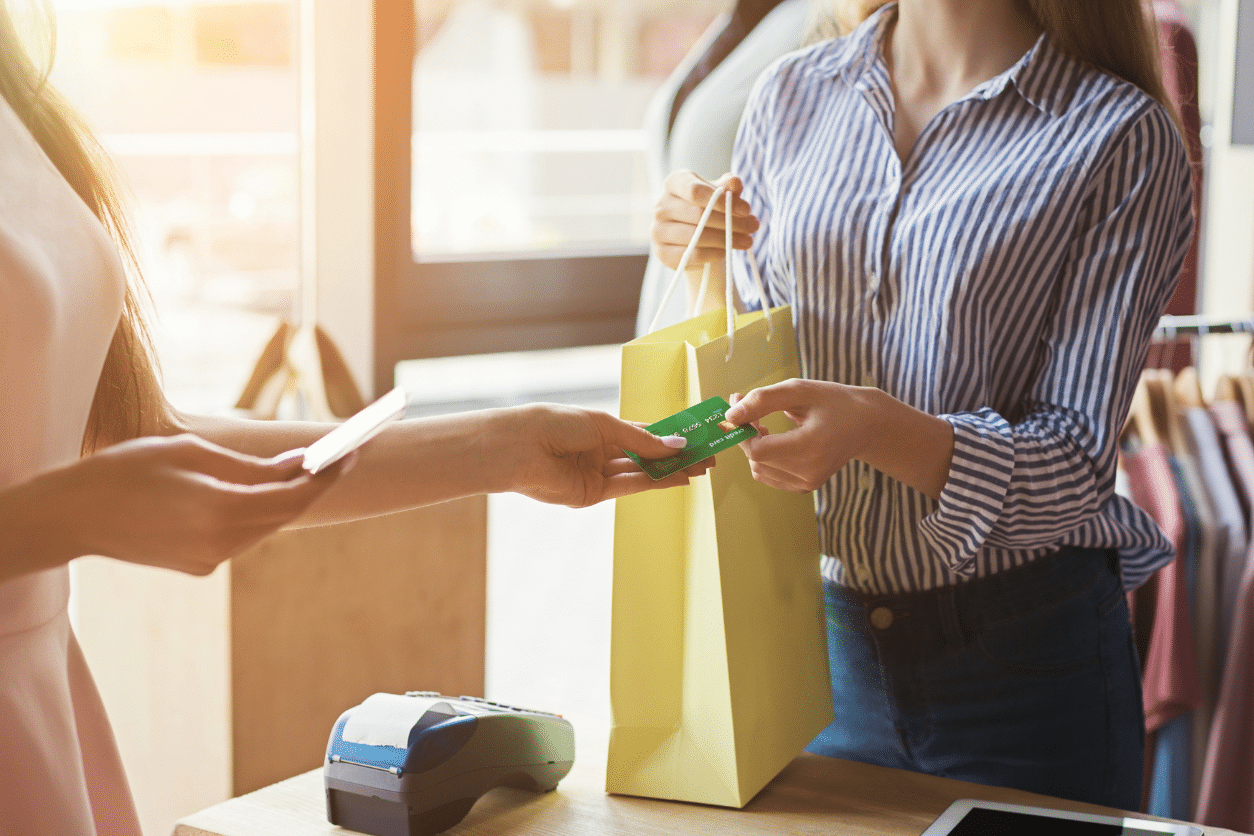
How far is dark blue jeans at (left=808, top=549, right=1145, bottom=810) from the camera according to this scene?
1.12 m

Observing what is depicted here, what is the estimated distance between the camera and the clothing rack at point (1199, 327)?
5.15 ft

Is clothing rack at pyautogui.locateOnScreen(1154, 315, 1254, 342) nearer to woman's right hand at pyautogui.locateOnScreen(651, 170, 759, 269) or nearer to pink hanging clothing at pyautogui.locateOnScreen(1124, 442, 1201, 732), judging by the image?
pink hanging clothing at pyautogui.locateOnScreen(1124, 442, 1201, 732)

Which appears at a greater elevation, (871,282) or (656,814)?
(871,282)

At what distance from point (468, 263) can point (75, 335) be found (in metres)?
1.41

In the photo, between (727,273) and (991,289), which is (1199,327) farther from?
(727,273)

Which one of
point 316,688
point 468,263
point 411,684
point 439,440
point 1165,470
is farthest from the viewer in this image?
point 468,263

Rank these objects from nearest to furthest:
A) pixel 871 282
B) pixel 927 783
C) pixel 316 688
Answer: pixel 927 783
pixel 871 282
pixel 316 688

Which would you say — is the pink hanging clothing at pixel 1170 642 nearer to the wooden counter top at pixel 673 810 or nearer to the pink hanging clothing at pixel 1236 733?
the pink hanging clothing at pixel 1236 733

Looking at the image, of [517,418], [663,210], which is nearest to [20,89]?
[517,418]

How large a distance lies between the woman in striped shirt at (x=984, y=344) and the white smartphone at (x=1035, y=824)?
0.20m

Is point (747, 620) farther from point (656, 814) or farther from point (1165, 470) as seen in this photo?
point (1165, 470)

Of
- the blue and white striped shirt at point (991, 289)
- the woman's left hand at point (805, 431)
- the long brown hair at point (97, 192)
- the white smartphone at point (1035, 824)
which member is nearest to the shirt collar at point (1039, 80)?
the blue and white striped shirt at point (991, 289)

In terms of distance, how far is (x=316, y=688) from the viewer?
1.76 meters

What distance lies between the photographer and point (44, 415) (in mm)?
697
